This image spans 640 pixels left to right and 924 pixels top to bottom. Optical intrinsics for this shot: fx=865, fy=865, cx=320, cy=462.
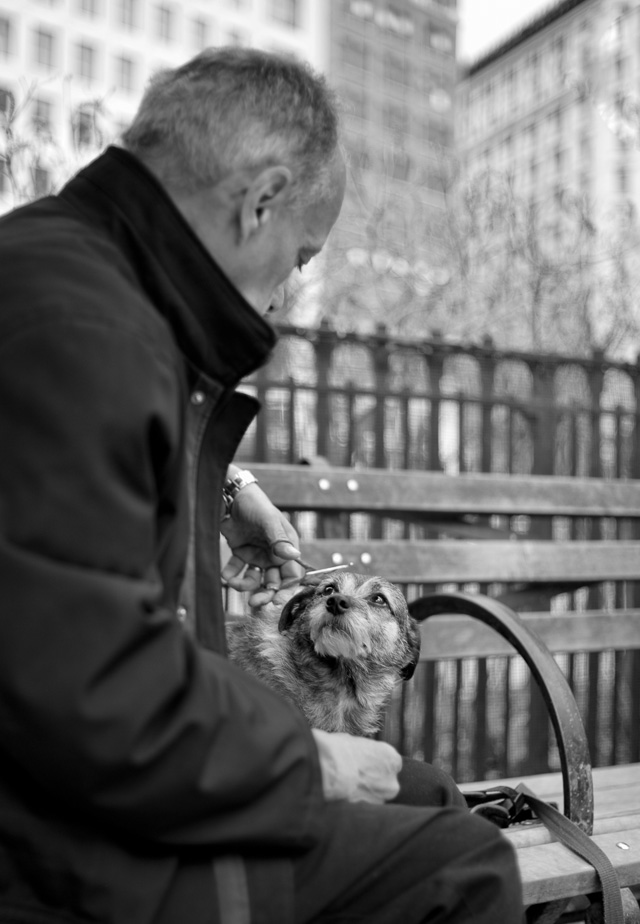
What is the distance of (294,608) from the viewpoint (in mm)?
2809

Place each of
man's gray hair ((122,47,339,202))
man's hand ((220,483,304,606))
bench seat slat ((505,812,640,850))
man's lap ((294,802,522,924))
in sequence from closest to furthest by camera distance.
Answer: man's lap ((294,802,522,924)) < man's gray hair ((122,47,339,202)) < bench seat slat ((505,812,640,850)) < man's hand ((220,483,304,606))

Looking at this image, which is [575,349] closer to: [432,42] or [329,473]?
[329,473]

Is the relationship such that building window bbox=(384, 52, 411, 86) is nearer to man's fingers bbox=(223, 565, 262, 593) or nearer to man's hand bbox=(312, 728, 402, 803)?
man's fingers bbox=(223, 565, 262, 593)

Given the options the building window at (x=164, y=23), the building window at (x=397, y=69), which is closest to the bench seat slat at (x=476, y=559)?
the building window at (x=164, y=23)

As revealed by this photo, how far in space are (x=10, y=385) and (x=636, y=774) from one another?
115 inches

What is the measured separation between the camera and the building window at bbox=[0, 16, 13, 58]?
4384 cm

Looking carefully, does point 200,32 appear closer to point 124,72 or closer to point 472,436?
point 124,72

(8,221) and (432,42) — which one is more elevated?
(432,42)

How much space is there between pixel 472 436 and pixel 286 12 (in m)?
57.7

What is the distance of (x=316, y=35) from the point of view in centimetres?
5666

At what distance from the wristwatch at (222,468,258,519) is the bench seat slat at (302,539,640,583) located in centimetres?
85

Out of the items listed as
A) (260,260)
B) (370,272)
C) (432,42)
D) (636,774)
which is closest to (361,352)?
(636,774)

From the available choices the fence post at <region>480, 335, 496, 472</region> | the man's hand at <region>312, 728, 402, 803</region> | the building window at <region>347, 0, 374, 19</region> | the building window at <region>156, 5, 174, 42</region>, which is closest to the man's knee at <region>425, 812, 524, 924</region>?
the man's hand at <region>312, 728, 402, 803</region>

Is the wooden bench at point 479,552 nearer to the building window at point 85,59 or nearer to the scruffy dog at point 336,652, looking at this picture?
the scruffy dog at point 336,652
